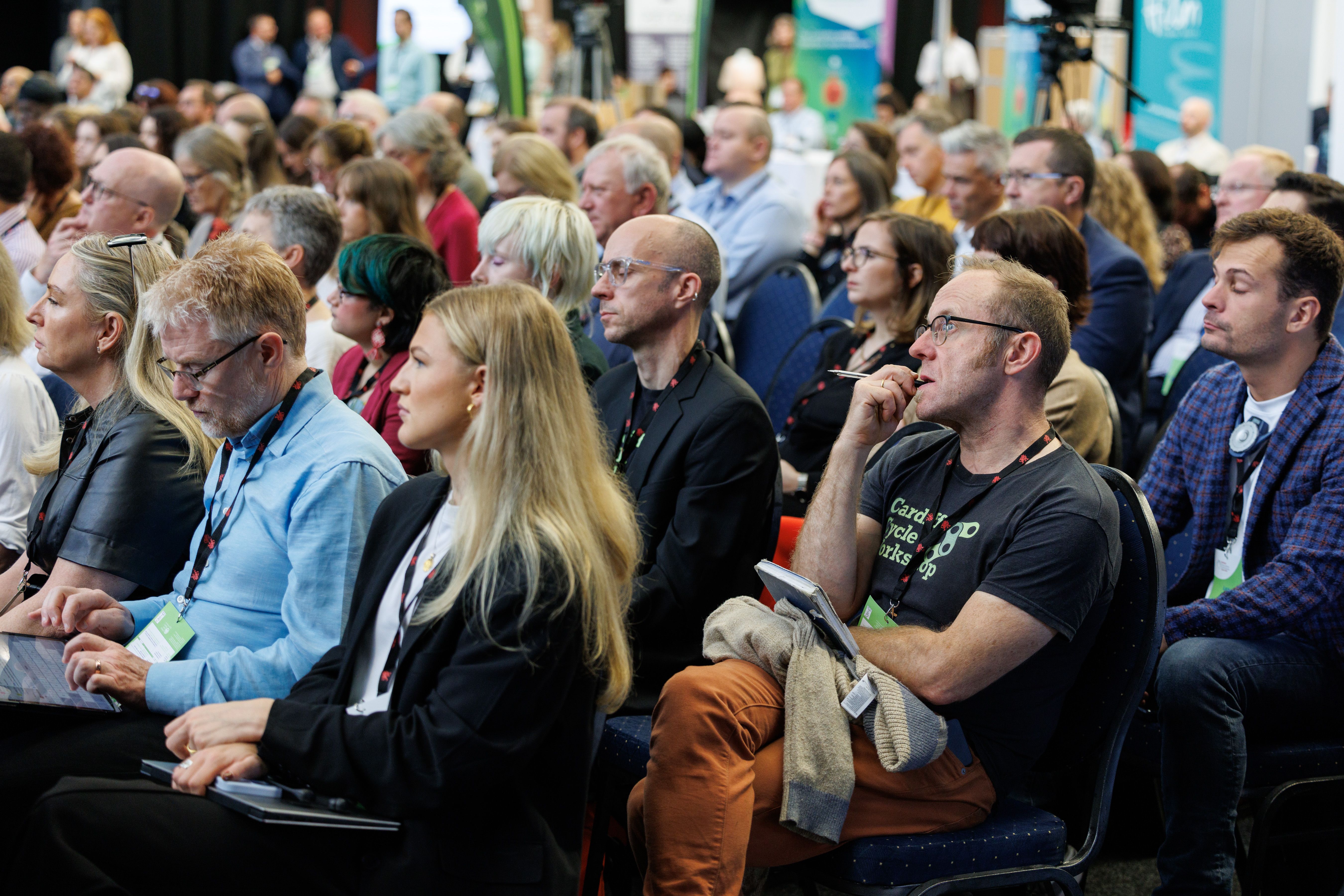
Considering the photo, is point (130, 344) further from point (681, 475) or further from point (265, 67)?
point (265, 67)

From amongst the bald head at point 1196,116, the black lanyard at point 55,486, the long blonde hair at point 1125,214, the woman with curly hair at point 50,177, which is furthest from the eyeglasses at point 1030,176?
the bald head at point 1196,116

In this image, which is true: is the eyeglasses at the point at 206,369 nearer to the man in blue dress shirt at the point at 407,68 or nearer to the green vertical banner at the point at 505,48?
the green vertical banner at the point at 505,48

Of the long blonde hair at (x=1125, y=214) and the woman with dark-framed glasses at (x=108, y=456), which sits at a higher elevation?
the long blonde hair at (x=1125, y=214)

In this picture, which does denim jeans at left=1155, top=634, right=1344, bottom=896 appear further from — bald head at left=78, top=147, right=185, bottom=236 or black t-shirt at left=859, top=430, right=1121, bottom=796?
bald head at left=78, top=147, right=185, bottom=236

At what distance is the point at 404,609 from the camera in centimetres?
167

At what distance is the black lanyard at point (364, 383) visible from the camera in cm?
311

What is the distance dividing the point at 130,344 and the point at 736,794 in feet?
4.85

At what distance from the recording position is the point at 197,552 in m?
2.13

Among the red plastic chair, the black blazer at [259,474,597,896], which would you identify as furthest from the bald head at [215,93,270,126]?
the black blazer at [259,474,597,896]

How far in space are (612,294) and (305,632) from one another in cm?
106

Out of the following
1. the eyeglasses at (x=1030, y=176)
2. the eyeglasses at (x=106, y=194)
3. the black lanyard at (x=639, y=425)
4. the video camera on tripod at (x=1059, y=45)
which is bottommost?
the black lanyard at (x=639, y=425)

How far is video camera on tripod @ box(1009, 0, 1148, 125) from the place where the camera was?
612 cm

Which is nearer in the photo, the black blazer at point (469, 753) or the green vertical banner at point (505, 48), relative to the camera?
the black blazer at point (469, 753)

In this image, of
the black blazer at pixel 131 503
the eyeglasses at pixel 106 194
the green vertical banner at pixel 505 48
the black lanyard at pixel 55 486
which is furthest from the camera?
the green vertical banner at pixel 505 48
